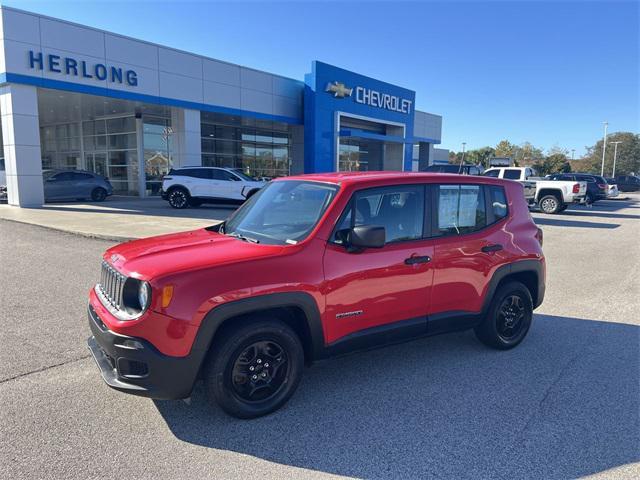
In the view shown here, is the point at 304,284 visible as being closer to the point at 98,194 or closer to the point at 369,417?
the point at 369,417

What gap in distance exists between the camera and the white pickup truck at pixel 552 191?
19969 millimetres

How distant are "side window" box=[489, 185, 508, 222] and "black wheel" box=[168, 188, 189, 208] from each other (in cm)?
1553

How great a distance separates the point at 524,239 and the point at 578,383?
1.48 m

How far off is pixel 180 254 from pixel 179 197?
16038 mm

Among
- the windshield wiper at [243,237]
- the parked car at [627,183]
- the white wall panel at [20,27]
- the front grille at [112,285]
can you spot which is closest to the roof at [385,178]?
the windshield wiper at [243,237]

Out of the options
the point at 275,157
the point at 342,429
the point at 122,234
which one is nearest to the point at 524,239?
the point at 342,429

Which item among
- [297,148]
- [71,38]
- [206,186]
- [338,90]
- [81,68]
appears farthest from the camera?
[297,148]

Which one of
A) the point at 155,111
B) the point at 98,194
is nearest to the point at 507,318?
the point at 98,194

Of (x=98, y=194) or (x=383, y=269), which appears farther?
(x=98, y=194)

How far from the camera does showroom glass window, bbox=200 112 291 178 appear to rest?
91.1 feet

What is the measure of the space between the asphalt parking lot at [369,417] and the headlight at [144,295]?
898mm

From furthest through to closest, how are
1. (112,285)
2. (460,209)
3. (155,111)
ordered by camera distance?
1. (155,111)
2. (460,209)
3. (112,285)

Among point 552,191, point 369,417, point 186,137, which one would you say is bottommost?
point 369,417

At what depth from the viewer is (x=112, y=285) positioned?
3.41 metres
